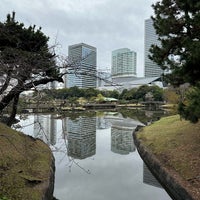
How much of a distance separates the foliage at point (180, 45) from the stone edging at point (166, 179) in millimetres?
2033

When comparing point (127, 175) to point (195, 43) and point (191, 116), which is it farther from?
point (195, 43)

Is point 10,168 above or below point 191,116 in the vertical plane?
below

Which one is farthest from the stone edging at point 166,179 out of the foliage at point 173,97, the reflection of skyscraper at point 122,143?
the foliage at point 173,97

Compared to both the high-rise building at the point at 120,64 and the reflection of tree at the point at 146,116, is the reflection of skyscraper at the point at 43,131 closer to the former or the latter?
the high-rise building at the point at 120,64

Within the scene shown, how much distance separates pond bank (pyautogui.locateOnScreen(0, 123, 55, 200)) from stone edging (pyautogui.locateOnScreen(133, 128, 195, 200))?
366cm

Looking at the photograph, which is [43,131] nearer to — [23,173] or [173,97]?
[23,173]

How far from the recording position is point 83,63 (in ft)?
16.0

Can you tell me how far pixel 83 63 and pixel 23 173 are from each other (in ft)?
13.2

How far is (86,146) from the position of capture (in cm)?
1802

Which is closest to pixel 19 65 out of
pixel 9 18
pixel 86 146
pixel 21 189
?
pixel 21 189

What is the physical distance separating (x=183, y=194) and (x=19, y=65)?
552 cm

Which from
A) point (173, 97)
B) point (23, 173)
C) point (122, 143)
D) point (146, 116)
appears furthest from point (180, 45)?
point (146, 116)

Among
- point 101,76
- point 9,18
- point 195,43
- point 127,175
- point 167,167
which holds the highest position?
point 9,18

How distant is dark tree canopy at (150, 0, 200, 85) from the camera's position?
7.80 meters
